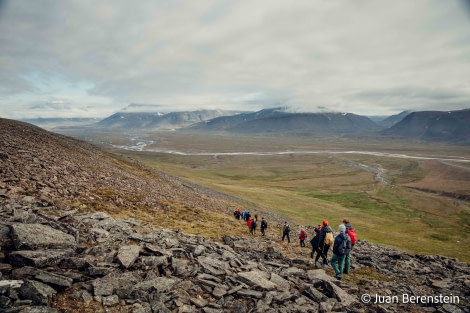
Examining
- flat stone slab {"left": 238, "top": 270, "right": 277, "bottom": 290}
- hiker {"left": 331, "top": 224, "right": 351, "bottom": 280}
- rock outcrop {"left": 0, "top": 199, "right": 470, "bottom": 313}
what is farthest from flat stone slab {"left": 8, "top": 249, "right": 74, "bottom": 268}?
hiker {"left": 331, "top": 224, "right": 351, "bottom": 280}

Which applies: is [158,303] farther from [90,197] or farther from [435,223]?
[435,223]

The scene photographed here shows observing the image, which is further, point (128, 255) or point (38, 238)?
point (128, 255)

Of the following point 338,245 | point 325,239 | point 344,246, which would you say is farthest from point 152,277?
point 325,239

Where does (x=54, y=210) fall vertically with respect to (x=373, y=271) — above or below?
above

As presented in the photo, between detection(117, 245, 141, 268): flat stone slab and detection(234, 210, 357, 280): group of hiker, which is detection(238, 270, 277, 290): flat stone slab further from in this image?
detection(117, 245, 141, 268): flat stone slab

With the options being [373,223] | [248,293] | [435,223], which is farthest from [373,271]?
[435,223]

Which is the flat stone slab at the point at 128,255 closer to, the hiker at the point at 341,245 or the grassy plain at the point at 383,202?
the hiker at the point at 341,245

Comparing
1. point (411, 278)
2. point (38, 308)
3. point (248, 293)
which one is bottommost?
point (411, 278)

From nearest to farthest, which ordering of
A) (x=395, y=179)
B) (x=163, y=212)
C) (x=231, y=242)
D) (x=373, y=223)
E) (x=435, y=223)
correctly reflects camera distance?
(x=231, y=242)
(x=163, y=212)
(x=373, y=223)
(x=435, y=223)
(x=395, y=179)

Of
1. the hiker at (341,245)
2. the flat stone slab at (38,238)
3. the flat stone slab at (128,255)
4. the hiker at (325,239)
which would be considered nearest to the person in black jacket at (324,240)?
the hiker at (325,239)

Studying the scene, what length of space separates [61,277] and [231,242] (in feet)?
48.9

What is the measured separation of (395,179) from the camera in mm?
161500

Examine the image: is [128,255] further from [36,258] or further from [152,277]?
[36,258]

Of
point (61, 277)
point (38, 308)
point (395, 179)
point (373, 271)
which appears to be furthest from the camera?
point (395, 179)
